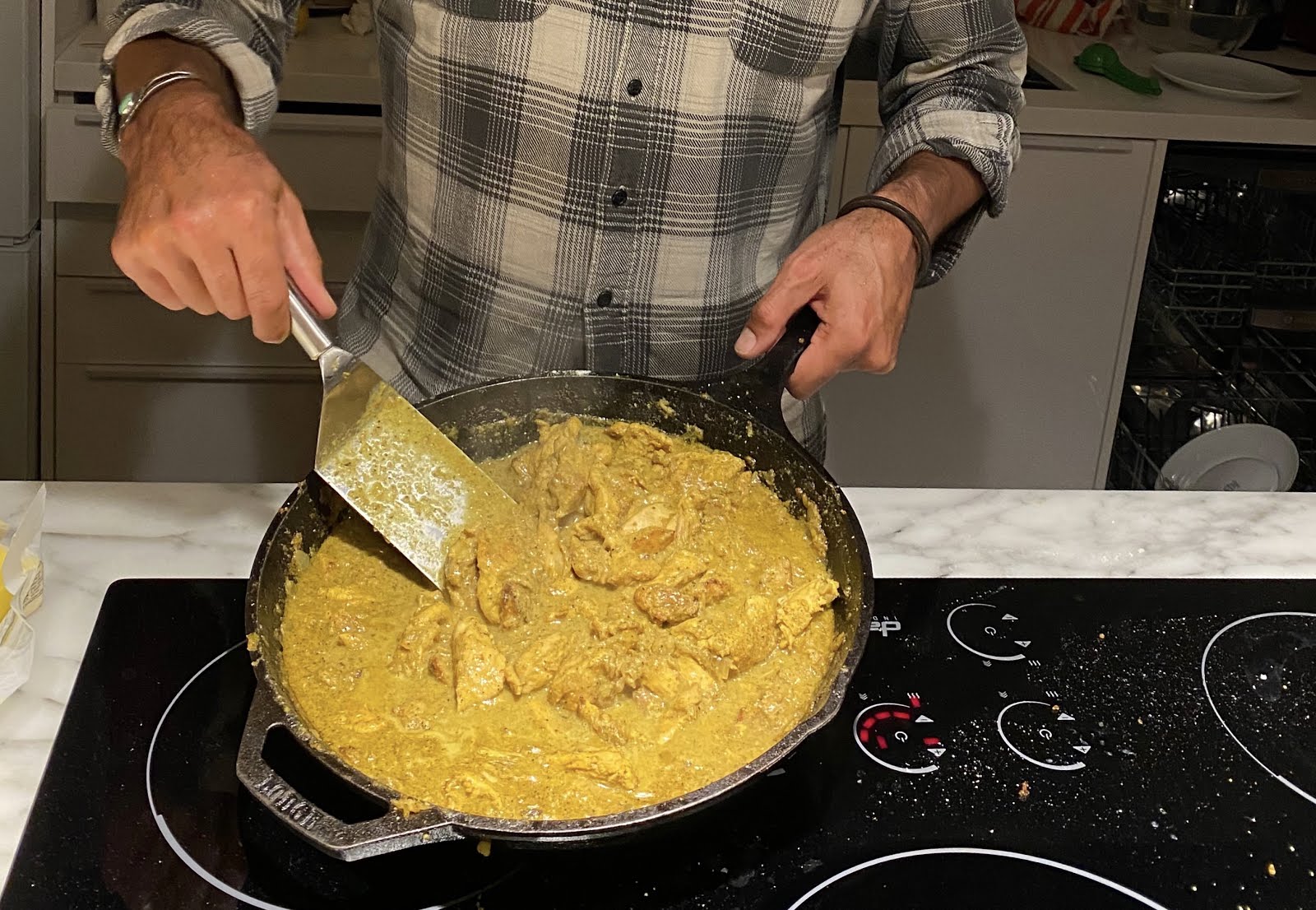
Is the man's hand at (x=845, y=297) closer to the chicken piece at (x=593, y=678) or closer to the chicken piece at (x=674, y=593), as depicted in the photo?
the chicken piece at (x=674, y=593)

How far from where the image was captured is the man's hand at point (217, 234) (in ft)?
2.94

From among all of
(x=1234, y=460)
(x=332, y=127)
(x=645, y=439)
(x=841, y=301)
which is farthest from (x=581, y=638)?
(x=1234, y=460)

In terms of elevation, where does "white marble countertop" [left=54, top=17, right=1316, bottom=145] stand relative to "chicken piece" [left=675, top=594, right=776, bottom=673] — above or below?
above

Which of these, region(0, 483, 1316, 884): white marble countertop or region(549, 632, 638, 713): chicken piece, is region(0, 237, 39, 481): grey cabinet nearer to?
region(0, 483, 1316, 884): white marble countertop

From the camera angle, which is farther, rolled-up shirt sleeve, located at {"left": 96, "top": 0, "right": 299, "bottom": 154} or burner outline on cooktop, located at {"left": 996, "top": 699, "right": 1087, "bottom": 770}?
rolled-up shirt sleeve, located at {"left": 96, "top": 0, "right": 299, "bottom": 154}

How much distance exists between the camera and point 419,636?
0.94 m

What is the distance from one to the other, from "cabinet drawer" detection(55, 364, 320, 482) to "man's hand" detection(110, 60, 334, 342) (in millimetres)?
1381

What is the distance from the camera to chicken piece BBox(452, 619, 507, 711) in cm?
89

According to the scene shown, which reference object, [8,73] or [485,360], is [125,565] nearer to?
[485,360]

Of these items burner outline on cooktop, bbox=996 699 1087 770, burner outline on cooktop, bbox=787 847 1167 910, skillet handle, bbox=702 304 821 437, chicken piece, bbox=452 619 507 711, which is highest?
skillet handle, bbox=702 304 821 437

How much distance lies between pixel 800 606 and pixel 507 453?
329 millimetres

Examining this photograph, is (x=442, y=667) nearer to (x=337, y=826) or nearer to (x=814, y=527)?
(x=337, y=826)

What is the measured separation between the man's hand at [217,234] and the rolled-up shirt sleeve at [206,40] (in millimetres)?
170

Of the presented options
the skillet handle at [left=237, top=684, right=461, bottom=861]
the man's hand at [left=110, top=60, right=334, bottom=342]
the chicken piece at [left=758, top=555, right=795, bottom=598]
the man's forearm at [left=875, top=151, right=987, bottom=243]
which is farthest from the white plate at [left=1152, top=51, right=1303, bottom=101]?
the skillet handle at [left=237, top=684, right=461, bottom=861]
